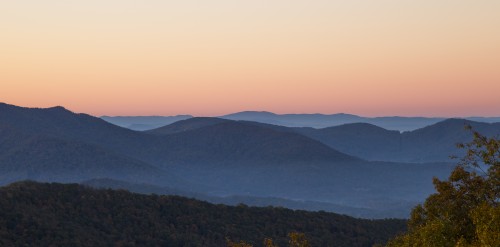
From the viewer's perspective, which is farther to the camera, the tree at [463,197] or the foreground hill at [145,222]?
the foreground hill at [145,222]

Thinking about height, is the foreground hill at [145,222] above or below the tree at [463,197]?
below

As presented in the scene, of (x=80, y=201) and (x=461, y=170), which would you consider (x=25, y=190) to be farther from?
(x=461, y=170)

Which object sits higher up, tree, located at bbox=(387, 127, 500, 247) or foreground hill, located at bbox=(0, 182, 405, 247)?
tree, located at bbox=(387, 127, 500, 247)

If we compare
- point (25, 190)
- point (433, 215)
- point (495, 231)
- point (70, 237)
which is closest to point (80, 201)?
point (25, 190)

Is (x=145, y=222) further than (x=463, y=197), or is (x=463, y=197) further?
(x=145, y=222)

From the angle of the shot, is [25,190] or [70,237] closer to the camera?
[70,237]

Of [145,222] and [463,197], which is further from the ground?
[463,197]

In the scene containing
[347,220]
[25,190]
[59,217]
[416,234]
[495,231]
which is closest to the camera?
[495,231]

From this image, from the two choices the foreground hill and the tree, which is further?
the foreground hill
